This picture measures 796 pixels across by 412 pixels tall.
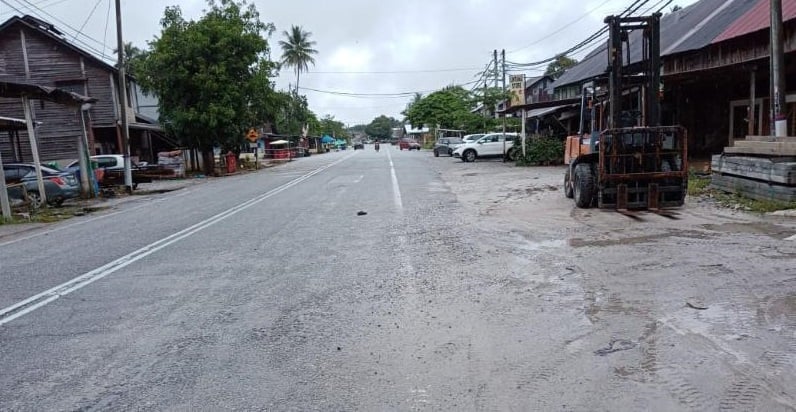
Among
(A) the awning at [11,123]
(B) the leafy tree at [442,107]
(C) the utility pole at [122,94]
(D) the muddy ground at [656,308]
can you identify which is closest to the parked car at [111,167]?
(C) the utility pole at [122,94]

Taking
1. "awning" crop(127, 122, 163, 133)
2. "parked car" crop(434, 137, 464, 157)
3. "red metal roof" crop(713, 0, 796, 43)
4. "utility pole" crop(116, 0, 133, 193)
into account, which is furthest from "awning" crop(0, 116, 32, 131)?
"parked car" crop(434, 137, 464, 157)

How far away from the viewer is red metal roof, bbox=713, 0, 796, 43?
50.6 feet

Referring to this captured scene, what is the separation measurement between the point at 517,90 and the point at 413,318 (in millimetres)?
30392

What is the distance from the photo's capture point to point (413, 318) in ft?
17.9

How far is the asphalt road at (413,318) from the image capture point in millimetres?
3932

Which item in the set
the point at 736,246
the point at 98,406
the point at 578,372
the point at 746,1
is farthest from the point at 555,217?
the point at 746,1

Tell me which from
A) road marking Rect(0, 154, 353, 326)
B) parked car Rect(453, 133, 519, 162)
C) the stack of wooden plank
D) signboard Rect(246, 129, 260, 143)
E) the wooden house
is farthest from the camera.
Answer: parked car Rect(453, 133, 519, 162)

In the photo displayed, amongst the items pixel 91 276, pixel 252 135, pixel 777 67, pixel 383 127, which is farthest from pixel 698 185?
pixel 383 127

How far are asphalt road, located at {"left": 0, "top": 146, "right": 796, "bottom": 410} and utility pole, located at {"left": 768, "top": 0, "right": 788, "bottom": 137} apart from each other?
10.8 feet

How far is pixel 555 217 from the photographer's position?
11.4m

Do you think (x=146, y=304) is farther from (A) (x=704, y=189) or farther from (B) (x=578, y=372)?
(A) (x=704, y=189)

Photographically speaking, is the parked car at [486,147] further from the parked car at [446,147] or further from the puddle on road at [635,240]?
the puddle on road at [635,240]

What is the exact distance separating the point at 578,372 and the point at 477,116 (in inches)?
1792

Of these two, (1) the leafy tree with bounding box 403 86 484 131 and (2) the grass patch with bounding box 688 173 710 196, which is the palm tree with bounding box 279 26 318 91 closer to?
(1) the leafy tree with bounding box 403 86 484 131
